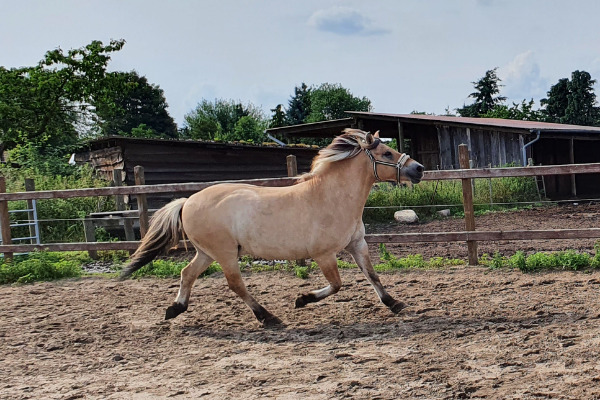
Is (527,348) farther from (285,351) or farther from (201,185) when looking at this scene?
(201,185)

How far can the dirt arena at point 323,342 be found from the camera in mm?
3133

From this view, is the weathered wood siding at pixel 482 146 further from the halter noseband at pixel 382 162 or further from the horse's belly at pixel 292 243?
the horse's belly at pixel 292 243

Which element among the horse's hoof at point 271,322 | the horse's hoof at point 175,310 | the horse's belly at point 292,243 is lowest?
the horse's hoof at point 271,322

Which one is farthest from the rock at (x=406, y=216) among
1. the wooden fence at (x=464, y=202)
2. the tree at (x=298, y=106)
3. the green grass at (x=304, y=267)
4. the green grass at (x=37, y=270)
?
the tree at (x=298, y=106)

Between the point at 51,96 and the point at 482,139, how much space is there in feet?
60.1

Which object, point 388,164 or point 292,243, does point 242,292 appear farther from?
point 388,164

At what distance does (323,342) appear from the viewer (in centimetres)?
410

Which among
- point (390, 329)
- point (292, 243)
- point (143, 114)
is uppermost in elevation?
point (143, 114)

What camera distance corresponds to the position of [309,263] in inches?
305

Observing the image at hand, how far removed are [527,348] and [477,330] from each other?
21.7 inches

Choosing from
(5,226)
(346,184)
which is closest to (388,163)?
(346,184)

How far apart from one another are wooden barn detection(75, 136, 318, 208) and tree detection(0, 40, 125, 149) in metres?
6.48

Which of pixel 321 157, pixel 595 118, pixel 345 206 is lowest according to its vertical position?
pixel 345 206

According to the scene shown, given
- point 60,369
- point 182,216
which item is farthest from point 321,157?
point 60,369
